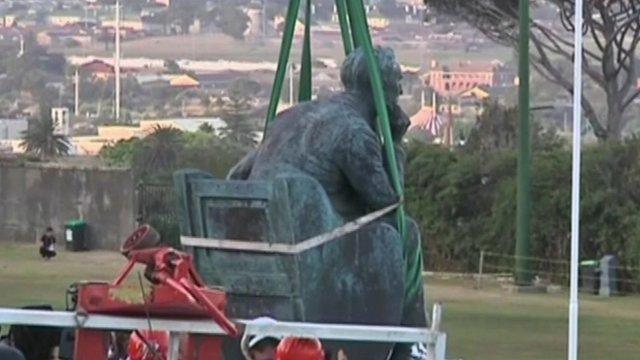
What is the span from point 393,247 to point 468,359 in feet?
31.6

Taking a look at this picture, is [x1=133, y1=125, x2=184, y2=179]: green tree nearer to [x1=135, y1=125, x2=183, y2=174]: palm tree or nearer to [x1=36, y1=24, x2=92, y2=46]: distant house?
[x1=135, y1=125, x2=183, y2=174]: palm tree

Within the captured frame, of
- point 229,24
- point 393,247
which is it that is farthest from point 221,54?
point 393,247

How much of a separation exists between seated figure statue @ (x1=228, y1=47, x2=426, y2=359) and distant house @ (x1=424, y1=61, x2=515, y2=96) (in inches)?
1586

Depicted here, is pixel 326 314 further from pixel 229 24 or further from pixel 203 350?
pixel 229 24

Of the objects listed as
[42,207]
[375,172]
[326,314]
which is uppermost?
[375,172]

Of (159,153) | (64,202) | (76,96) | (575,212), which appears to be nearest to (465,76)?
(159,153)

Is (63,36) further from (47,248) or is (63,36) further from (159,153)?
(47,248)

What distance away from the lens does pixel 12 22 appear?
6178 cm

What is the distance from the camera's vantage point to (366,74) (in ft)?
31.6

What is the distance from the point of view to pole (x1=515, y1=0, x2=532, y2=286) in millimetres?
31859

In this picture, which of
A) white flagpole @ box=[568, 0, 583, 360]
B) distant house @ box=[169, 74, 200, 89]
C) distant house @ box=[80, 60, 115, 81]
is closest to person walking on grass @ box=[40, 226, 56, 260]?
distant house @ box=[169, 74, 200, 89]

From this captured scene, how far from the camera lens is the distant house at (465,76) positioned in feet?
166

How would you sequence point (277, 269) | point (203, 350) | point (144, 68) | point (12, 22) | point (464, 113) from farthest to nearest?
point (12, 22) < point (144, 68) < point (464, 113) < point (277, 269) < point (203, 350)

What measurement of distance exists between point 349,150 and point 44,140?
43.0m
